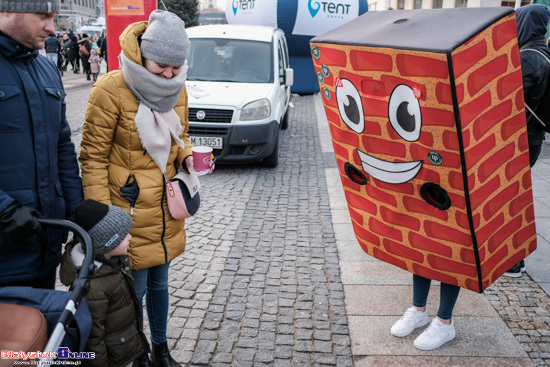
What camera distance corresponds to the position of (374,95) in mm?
2586

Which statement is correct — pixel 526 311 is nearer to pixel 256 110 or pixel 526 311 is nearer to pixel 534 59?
pixel 534 59

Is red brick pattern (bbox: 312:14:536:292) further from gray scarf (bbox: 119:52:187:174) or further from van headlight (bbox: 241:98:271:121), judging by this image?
van headlight (bbox: 241:98:271:121)

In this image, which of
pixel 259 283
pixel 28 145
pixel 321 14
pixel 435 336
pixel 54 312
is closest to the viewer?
pixel 54 312

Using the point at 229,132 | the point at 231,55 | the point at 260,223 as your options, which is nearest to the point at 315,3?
the point at 231,55

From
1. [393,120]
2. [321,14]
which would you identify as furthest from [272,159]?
[321,14]

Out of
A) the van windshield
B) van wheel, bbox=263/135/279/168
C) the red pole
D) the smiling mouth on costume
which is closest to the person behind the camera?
the smiling mouth on costume

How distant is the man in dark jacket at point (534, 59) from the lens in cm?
357

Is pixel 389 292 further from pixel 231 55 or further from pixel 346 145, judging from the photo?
pixel 231 55

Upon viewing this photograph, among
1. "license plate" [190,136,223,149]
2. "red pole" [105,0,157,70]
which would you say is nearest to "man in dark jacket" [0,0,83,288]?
"license plate" [190,136,223,149]

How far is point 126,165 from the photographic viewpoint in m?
2.55

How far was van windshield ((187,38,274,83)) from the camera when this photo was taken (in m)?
8.23

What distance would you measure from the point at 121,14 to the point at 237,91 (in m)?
1.97

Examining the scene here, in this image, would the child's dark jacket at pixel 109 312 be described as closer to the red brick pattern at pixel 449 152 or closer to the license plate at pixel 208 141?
the red brick pattern at pixel 449 152

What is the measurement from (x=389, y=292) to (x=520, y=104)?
185 cm
